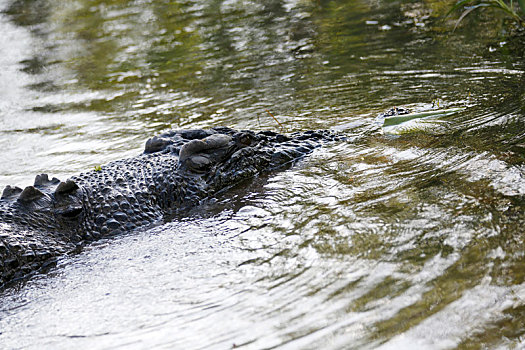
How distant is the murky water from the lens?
8.75 feet

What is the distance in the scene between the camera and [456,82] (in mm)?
6328

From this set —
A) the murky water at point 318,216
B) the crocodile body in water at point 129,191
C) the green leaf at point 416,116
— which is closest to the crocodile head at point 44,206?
the crocodile body in water at point 129,191

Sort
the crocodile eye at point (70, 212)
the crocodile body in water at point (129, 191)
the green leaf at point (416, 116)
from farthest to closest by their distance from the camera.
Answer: the green leaf at point (416, 116) → the crocodile eye at point (70, 212) → the crocodile body in water at point (129, 191)

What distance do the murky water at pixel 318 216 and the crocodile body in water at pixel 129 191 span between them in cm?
16

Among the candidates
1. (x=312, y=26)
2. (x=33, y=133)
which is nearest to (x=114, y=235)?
(x=33, y=133)

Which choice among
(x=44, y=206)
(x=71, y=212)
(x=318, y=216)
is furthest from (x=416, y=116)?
(x=44, y=206)

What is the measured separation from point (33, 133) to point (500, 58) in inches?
227

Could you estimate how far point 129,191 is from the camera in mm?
4449

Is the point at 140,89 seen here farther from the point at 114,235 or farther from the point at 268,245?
the point at 268,245

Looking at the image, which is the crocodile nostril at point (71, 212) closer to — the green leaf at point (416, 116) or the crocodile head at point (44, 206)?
the crocodile head at point (44, 206)

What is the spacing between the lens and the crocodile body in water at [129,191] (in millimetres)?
4008

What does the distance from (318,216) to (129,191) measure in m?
1.50

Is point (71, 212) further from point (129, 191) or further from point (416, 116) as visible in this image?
point (416, 116)

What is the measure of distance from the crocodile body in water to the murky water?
162 millimetres
